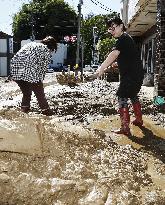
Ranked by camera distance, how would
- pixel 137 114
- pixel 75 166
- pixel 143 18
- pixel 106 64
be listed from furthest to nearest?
pixel 143 18 → pixel 137 114 → pixel 106 64 → pixel 75 166

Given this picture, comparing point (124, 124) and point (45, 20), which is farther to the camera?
point (45, 20)

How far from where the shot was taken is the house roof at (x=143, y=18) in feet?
42.7

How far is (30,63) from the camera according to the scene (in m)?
6.51

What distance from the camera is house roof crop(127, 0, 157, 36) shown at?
13.0 m

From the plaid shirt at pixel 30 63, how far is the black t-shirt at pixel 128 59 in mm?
1503

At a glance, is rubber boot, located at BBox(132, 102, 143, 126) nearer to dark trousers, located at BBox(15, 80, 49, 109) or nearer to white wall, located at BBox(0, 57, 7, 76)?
dark trousers, located at BBox(15, 80, 49, 109)

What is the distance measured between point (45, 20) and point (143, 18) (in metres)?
57.4

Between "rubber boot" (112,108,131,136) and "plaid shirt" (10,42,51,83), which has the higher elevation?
"plaid shirt" (10,42,51,83)

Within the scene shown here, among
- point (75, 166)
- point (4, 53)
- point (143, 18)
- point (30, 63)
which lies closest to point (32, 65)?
point (30, 63)

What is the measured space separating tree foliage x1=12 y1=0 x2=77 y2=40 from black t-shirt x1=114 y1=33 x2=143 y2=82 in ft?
211

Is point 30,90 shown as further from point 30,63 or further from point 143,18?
point 143,18

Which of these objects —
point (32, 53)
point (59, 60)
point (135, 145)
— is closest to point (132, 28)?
point (32, 53)

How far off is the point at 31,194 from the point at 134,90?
8.69 ft

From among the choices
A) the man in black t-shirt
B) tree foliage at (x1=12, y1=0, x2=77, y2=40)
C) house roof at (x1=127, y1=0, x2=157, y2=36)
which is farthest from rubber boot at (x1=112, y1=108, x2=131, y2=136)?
tree foliage at (x1=12, y1=0, x2=77, y2=40)
